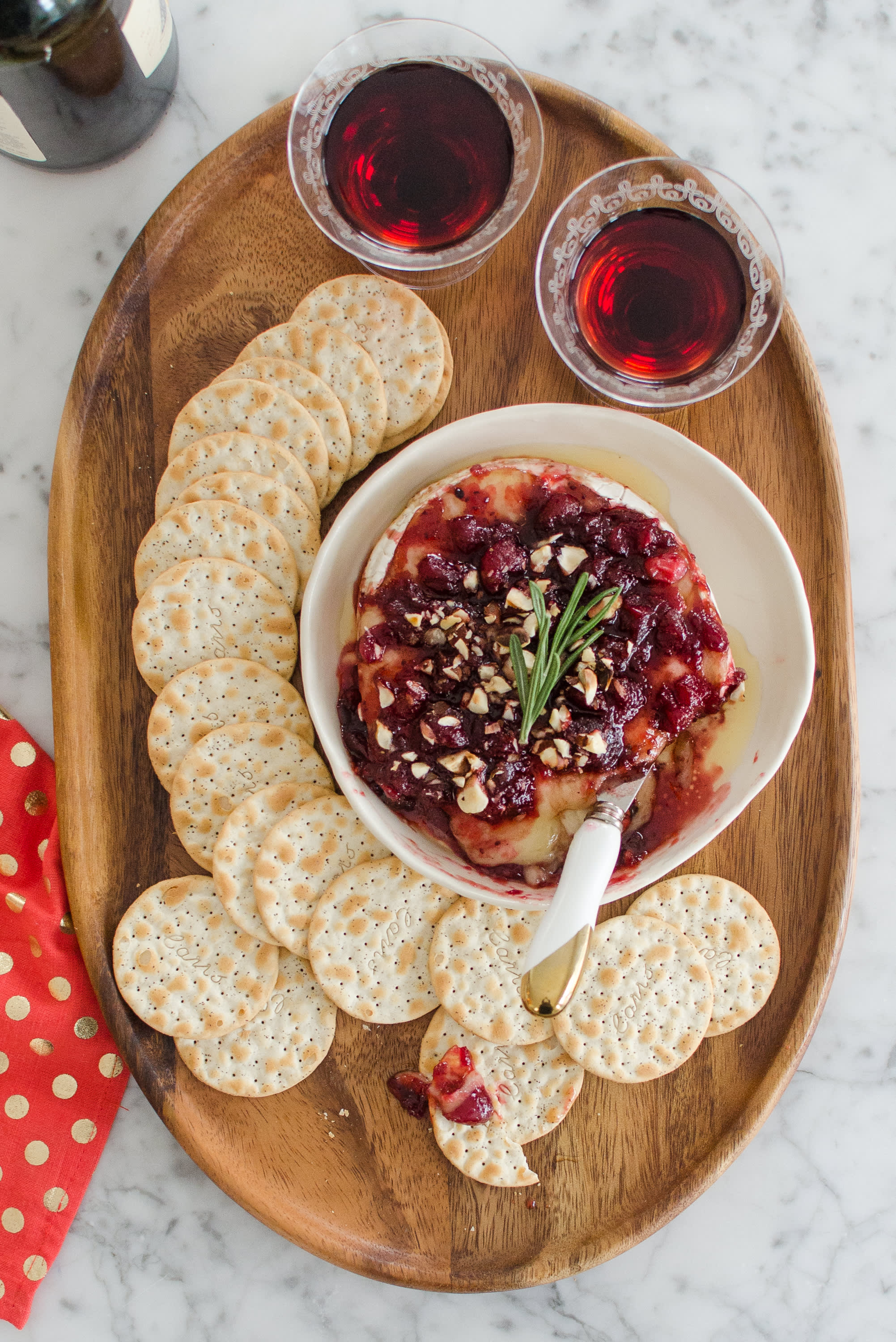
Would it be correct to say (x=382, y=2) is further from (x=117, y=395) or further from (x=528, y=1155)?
(x=528, y=1155)

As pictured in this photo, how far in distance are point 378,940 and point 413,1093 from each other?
17.1 inches

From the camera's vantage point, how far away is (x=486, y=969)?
278 centimetres

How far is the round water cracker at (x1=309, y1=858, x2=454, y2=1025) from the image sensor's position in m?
2.75

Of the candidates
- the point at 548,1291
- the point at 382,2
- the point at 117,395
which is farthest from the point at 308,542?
the point at 548,1291

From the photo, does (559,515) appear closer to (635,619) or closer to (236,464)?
(635,619)

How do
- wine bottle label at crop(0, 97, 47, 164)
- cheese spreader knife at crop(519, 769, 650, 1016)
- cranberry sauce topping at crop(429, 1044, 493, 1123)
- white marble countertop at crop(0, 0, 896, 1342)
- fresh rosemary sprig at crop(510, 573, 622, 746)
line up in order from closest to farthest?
cheese spreader knife at crop(519, 769, 650, 1016)
fresh rosemary sprig at crop(510, 573, 622, 746)
wine bottle label at crop(0, 97, 47, 164)
cranberry sauce topping at crop(429, 1044, 493, 1123)
white marble countertop at crop(0, 0, 896, 1342)

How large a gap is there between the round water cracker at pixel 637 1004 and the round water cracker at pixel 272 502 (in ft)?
4.36

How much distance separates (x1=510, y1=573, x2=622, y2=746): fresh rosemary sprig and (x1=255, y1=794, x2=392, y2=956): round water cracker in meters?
0.71

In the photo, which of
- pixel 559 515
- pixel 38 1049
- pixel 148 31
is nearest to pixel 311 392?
pixel 559 515

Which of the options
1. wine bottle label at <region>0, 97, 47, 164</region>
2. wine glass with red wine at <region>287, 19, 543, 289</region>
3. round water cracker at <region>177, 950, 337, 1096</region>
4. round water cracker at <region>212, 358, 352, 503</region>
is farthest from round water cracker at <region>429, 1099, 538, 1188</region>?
wine bottle label at <region>0, 97, 47, 164</region>

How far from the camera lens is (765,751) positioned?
253 cm

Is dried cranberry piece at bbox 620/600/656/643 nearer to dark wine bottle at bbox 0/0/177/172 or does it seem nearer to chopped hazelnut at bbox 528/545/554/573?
chopped hazelnut at bbox 528/545/554/573

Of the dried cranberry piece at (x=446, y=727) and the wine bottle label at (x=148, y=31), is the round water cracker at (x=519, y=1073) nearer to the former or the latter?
the dried cranberry piece at (x=446, y=727)

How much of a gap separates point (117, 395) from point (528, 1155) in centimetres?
247
